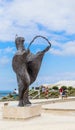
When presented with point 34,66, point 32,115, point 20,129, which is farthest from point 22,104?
point 20,129

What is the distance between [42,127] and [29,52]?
397 cm

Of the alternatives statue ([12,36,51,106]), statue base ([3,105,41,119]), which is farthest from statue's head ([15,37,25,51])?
statue base ([3,105,41,119])

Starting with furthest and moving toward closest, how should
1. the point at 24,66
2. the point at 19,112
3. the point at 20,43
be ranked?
the point at 20,43, the point at 24,66, the point at 19,112

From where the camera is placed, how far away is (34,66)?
15414 millimetres

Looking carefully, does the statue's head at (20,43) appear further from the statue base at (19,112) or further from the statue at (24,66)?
the statue base at (19,112)

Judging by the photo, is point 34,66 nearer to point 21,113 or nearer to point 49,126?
point 21,113

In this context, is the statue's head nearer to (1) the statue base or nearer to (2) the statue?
(2) the statue

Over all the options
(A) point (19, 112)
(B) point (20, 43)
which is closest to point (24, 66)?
(B) point (20, 43)

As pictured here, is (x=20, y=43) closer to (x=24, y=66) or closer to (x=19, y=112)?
(x=24, y=66)

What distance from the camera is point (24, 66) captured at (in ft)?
49.1

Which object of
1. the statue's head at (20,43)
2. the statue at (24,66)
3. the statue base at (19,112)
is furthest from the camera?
the statue's head at (20,43)

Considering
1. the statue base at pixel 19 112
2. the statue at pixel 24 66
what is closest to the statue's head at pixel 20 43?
the statue at pixel 24 66

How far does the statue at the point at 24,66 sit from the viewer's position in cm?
1482

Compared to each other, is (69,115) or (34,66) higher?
(34,66)
